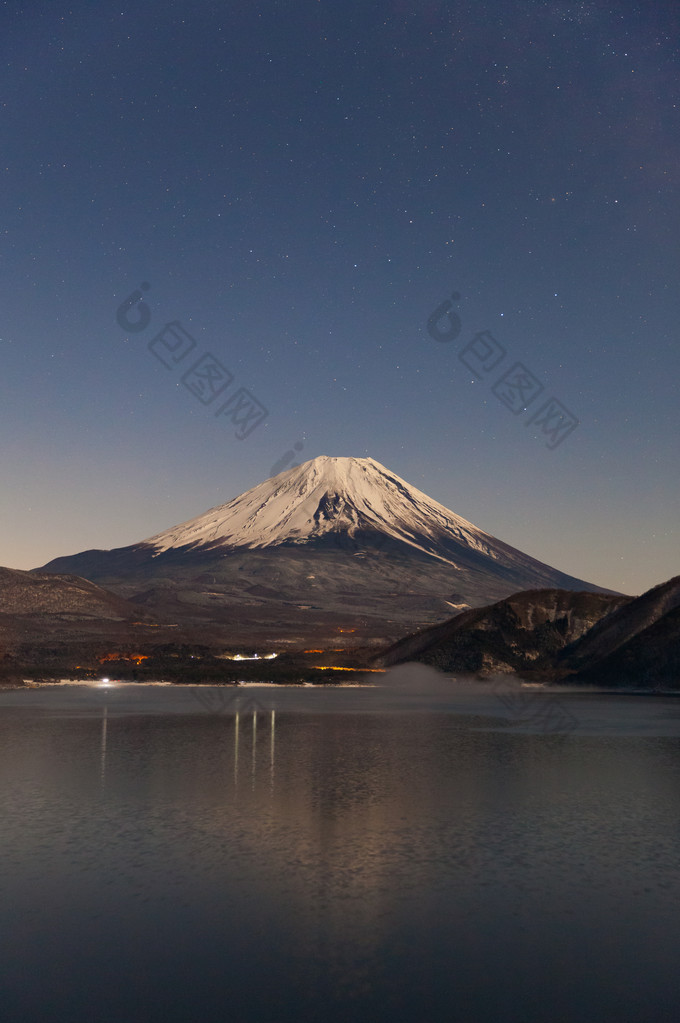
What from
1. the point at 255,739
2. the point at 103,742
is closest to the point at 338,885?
the point at 103,742

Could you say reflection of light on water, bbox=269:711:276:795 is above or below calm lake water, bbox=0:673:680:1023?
below

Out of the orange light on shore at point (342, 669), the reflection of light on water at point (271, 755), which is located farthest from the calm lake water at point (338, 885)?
the orange light on shore at point (342, 669)

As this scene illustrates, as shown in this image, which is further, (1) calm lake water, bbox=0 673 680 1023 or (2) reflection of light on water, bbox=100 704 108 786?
(2) reflection of light on water, bbox=100 704 108 786

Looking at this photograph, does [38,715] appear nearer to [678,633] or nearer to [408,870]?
[408,870]

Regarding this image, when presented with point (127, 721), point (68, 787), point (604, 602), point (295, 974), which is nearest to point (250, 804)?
point (68, 787)

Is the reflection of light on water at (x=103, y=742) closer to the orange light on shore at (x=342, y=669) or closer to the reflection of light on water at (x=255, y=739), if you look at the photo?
the reflection of light on water at (x=255, y=739)

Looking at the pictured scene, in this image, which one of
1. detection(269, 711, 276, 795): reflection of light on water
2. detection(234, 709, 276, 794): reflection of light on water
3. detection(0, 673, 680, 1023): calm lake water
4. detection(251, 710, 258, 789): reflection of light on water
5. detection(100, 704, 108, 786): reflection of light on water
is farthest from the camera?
detection(100, 704, 108, 786): reflection of light on water

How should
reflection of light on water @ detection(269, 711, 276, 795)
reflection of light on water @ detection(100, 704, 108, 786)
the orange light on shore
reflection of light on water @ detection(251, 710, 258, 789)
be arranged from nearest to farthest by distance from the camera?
reflection of light on water @ detection(269, 711, 276, 795) < reflection of light on water @ detection(251, 710, 258, 789) < reflection of light on water @ detection(100, 704, 108, 786) < the orange light on shore

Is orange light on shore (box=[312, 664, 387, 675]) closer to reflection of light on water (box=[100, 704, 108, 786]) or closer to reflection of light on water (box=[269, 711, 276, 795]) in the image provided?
reflection of light on water (box=[100, 704, 108, 786])

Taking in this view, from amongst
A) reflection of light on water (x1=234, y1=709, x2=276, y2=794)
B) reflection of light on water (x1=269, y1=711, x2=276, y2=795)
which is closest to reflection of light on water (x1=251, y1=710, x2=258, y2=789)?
reflection of light on water (x1=234, y1=709, x2=276, y2=794)
